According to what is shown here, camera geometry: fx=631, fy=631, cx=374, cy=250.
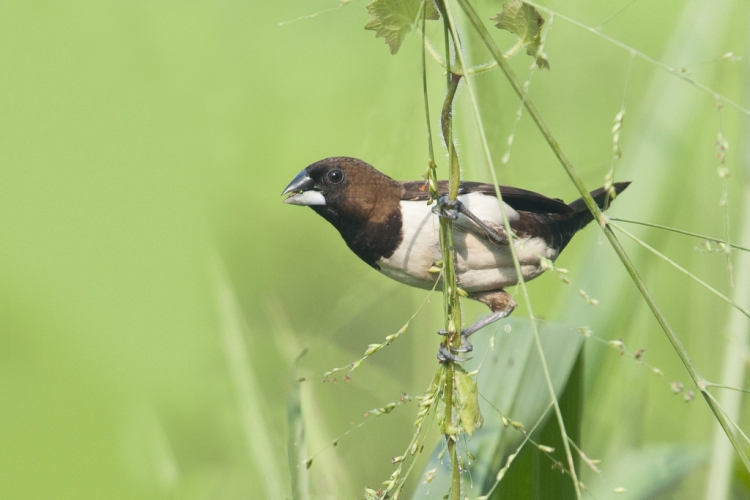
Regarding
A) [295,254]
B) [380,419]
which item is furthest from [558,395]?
[295,254]

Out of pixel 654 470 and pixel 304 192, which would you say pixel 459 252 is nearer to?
pixel 304 192

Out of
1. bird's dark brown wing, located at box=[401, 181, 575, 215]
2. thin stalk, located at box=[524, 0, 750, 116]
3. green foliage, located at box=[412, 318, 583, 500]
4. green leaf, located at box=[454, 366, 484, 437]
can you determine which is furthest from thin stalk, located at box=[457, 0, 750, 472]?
bird's dark brown wing, located at box=[401, 181, 575, 215]

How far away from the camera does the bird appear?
0.99 meters

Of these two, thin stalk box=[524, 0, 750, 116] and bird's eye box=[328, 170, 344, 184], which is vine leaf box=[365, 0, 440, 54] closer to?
thin stalk box=[524, 0, 750, 116]

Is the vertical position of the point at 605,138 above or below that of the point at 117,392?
above

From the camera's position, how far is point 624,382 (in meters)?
1.28

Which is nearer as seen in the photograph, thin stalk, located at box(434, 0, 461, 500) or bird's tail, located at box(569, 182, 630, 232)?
thin stalk, located at box(434, 0, 461, 500)

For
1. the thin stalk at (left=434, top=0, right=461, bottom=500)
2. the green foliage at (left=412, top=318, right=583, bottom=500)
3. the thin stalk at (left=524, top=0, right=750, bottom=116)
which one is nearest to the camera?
the thin stalk at (left=524, top=0, right=750, bottom=116)

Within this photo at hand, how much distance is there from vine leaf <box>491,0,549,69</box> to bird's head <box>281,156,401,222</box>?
0.45 metres

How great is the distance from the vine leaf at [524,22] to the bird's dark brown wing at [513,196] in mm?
398

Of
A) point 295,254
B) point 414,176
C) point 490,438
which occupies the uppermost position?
point 414,176

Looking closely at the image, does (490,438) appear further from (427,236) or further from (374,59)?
(374,59)

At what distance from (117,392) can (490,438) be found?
121 cm

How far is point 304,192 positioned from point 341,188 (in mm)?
61
